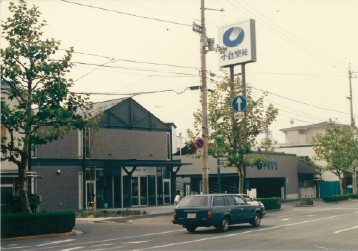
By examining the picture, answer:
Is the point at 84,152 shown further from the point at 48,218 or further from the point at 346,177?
the point at 346,177

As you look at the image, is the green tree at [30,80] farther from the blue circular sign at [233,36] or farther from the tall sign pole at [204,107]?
the blue circular sign at [233,36]

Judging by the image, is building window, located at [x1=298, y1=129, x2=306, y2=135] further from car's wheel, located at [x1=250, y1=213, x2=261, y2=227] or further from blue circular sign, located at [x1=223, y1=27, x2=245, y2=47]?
car's wheel, located at [x1=250, y1=213, x2=261, y2=227]

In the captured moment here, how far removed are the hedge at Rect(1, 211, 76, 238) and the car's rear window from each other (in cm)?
486

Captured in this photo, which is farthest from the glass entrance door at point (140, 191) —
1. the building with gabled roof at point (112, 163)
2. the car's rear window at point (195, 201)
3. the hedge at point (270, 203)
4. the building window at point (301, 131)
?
the building window at point (301, 131)

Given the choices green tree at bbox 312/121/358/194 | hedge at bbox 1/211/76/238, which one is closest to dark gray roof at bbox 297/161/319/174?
green tree at bbox 312/121/358/194

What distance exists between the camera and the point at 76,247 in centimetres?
1712

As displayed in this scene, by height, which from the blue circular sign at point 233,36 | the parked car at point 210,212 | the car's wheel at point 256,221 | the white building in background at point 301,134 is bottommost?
the car's wheel at point 256,221

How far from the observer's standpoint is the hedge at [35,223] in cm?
2016

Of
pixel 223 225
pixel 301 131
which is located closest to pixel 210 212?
pixel 223 225

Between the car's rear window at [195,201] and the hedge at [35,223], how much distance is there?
4.86 m

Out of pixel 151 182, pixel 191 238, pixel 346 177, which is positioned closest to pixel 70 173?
pixel 151 182

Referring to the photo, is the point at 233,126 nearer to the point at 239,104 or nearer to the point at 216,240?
the point at 239,104

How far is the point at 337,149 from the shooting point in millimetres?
56875

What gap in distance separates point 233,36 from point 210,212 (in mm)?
31943
